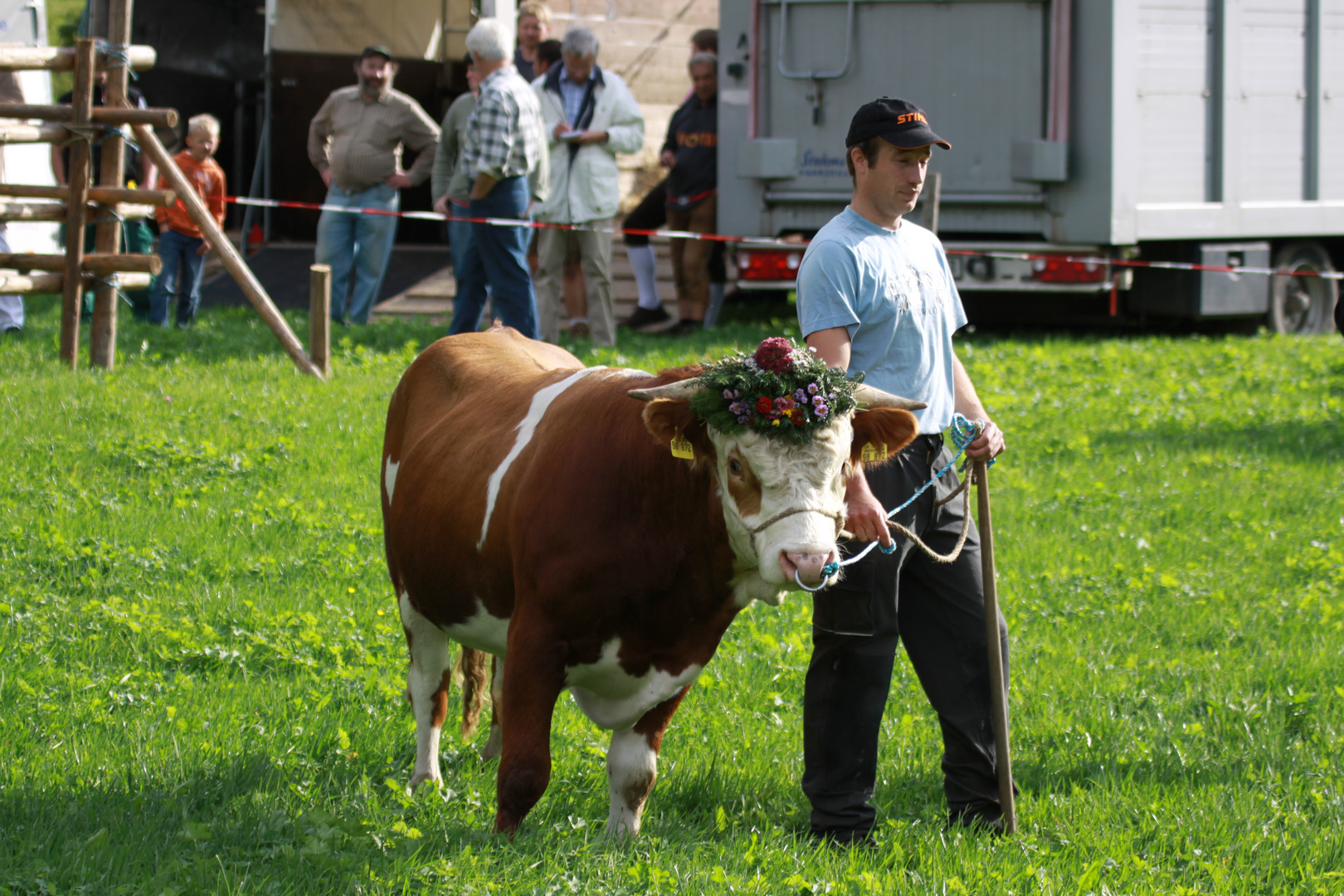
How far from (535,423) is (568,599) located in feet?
2.42

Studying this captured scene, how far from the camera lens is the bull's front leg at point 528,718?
3.64 meters

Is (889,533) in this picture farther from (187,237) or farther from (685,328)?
(187,237)

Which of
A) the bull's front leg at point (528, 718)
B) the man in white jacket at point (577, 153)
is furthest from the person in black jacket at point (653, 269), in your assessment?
the bull's front leg at point (528, 718)

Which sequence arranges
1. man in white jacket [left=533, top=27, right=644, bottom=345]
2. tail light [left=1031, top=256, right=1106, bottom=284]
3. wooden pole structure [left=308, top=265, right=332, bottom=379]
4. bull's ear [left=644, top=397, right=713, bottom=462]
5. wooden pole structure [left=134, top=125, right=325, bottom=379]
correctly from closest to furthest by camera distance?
bull's ear [left=644, top=397, right=713, bottom=462] → wooden pole structure [left=308, top=265, right=332, bottom=379] → wooden pole structure [left=134, top=125, right=325, bottom=379] → man in white jacket [left=533, top=27, right=644, bottom=345] → tail light [left=1031, top=256, right=1106, bottom=284]

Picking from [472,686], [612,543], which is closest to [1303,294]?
[472,686]

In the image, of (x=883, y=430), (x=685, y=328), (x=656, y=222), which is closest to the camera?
(x=883, y=430)

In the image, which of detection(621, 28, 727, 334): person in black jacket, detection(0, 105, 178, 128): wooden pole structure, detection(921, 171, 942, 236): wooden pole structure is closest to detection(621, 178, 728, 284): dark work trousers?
detection(621, 28, 727, 334): person in black jacket

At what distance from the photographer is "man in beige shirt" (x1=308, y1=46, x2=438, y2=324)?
12391 mm

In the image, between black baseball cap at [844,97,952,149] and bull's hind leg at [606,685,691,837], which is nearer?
black baseball cap at [844,97,952,149]

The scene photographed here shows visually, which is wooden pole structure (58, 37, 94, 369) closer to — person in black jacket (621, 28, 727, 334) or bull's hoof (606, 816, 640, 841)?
person in black jacket (621, 28, 727, 334)

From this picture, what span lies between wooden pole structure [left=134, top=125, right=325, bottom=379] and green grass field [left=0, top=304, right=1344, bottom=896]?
72 cm

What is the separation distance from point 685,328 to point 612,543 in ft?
29.7

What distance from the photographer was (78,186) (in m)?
10.1

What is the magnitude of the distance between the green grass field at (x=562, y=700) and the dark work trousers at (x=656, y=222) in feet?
15.2
